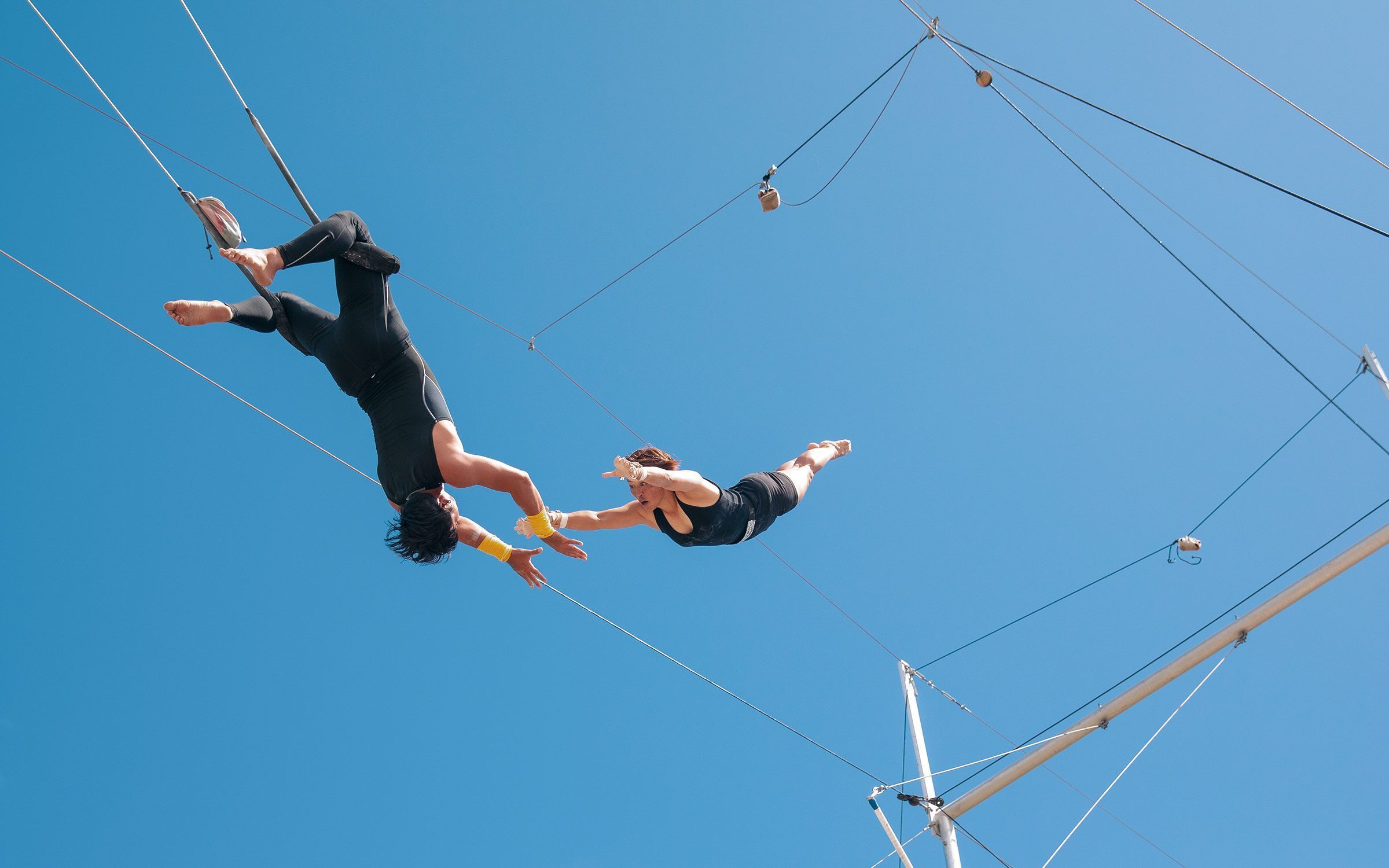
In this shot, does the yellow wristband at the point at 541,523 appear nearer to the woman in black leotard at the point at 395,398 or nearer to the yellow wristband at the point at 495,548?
the woman in black leotard at the point at 395,398

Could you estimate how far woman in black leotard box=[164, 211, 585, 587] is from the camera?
4.64m

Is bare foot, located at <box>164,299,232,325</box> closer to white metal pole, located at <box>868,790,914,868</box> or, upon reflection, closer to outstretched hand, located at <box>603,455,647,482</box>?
outstretched hand, located at <box>603,455,647,482</box>

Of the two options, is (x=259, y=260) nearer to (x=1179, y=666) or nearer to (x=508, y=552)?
(x=508, y=552)

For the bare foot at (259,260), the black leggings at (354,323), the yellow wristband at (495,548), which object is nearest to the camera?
the bare foot at (259,260)

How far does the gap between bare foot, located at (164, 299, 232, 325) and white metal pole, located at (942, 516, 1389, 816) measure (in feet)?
18.7

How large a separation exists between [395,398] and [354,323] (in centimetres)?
41

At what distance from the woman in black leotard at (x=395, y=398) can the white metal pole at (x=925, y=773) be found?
374cm

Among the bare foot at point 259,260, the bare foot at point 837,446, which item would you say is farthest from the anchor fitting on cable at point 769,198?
the bare foot at point 259,260

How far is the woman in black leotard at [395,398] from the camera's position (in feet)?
15.2

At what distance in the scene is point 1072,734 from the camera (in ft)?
23.0

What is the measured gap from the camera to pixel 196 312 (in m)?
4.38

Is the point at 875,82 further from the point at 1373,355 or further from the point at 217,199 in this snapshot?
the point at 217,199

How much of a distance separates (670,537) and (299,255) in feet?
8.41

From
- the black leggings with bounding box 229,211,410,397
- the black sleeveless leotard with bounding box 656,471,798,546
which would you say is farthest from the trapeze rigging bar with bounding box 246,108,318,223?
the black sleeveless leotard with bounding box 656,471,798,546
